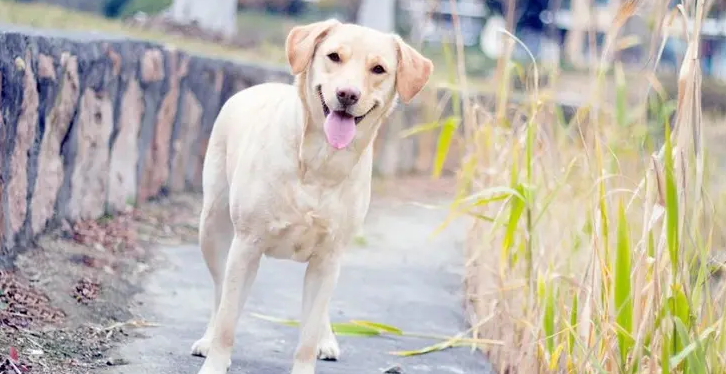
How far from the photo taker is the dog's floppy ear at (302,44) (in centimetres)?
371

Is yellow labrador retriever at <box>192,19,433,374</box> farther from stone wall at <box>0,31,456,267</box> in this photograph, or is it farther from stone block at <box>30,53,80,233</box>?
stone block at <box>30,53,80,233</box>

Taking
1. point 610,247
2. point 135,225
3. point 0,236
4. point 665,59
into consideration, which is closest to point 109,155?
point 135,225

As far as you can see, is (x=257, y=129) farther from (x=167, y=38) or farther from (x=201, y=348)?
(x=167, y=38)

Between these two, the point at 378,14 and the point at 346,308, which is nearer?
the point at 346,308

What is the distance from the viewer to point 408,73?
379cm

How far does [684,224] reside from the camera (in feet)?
10.4

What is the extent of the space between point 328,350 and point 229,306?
0.68 meters

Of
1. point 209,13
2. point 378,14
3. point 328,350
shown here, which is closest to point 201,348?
point 328,350

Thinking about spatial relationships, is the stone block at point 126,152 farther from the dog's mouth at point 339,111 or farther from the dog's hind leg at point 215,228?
the dog's mouth at point 339,111

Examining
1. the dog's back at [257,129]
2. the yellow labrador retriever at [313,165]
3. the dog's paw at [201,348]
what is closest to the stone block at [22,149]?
the dog's back at [257,129]

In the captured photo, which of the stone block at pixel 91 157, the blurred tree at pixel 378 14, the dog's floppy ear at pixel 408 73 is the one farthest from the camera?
the blurred tree at pixel 378 14

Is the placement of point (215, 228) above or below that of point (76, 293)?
above

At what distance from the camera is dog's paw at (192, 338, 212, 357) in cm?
418

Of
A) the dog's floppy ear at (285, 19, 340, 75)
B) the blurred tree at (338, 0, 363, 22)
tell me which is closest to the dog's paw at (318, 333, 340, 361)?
the dog's floppy ear at (285, 19, 340, 75)
